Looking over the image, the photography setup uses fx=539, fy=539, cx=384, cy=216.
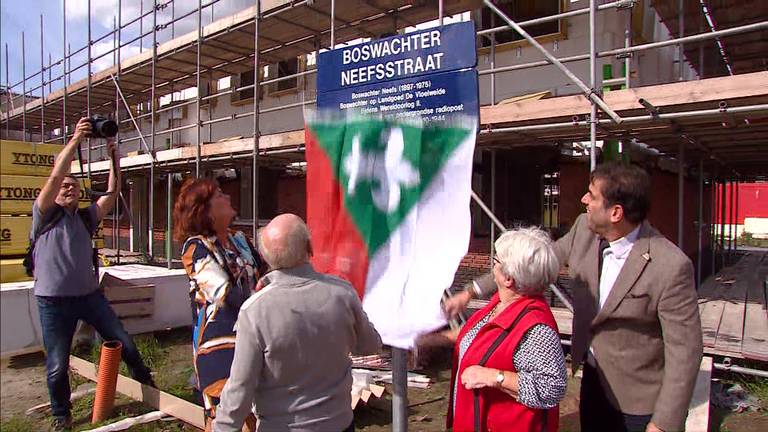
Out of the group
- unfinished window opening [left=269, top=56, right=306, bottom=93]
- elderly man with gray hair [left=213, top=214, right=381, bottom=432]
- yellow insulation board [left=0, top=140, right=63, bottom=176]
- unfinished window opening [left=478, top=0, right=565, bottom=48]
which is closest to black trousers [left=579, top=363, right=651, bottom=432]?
elderly man with gray hair [left=213, top=214, right=381, bottom=432]

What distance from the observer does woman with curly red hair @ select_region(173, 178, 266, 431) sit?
240cm

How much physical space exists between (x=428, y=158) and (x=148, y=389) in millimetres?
3136

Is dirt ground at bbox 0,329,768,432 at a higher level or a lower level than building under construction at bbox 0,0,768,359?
lower

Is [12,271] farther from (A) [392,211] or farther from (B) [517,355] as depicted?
(B) [517,355]

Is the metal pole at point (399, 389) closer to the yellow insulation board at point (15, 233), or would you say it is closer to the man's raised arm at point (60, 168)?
the man's raised arm at point (60, 168)

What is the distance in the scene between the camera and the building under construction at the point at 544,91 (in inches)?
184

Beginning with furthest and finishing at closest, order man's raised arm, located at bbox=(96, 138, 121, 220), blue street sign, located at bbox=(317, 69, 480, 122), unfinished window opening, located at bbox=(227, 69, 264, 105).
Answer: unfinished window opening, located at bbox=(227, 69, 264, 105), man's raised arm, located at bbox=(96, 138, 121, 220), blue street sign, located at bbox=(317, 69, 480, 122)

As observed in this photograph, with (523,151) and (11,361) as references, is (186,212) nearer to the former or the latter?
(11,361)

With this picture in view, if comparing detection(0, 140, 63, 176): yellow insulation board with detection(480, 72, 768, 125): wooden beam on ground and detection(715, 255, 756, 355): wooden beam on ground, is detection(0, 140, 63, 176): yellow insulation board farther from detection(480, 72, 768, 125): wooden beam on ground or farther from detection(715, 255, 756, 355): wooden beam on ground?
detection(715, 255, 756, 355): wooden beam on ground

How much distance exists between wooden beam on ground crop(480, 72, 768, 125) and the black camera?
340 cm

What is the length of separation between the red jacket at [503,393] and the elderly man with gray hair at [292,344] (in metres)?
0.45

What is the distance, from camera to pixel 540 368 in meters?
1.76

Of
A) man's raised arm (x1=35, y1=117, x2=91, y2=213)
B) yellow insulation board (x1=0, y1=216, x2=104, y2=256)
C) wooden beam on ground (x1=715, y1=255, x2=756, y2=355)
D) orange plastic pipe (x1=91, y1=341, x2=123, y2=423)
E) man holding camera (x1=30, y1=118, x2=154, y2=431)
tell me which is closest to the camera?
man's raised arm (x1=35, y1=117, x2=91, y2=213)

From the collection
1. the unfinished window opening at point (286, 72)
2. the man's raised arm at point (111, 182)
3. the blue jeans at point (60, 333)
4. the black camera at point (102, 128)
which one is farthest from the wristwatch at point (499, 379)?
the unfinished window opening at point (286, 72)
